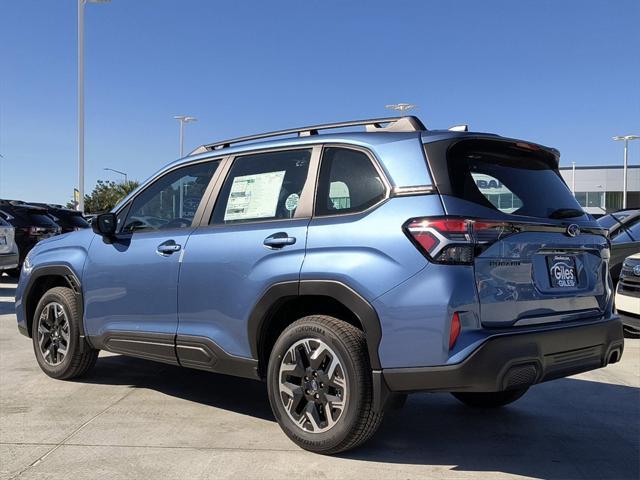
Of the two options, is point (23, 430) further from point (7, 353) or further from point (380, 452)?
point (7, 353)

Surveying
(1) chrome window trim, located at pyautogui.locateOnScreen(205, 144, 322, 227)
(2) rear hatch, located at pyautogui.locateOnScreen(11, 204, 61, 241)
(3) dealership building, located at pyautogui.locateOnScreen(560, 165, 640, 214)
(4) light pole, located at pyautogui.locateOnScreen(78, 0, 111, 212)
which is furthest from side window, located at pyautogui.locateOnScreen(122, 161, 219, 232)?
(3) dealership building, located at pyautogui.locateOnScreen(560, 165, 640, 214)

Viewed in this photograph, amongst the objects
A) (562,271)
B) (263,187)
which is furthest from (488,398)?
(263,187)

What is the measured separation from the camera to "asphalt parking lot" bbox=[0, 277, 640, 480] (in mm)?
3543

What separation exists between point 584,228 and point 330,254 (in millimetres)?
1616

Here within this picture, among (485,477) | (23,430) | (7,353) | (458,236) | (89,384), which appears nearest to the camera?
(458,236)

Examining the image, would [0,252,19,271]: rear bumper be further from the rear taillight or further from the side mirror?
the rear taillight

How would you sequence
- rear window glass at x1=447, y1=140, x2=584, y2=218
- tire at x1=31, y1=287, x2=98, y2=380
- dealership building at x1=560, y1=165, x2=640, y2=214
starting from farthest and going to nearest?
dealership building at x1=560, y1=165, x2=640, y2=214 → tire at x1=31, y1=287, x2=98, y2=380 → rear window glass at x1=447, y1=140, x2=584, y2=218

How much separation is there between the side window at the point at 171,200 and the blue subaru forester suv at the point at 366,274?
19 millimetres

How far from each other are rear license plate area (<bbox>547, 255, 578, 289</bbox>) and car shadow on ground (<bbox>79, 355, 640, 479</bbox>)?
3.48 ft

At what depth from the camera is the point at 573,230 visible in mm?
3736

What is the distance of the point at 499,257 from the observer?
130 inches

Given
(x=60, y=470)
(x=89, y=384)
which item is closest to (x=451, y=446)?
(x=60, y=470)

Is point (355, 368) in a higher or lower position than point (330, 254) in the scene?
lower

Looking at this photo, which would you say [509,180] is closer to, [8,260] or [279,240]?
[279,240]
